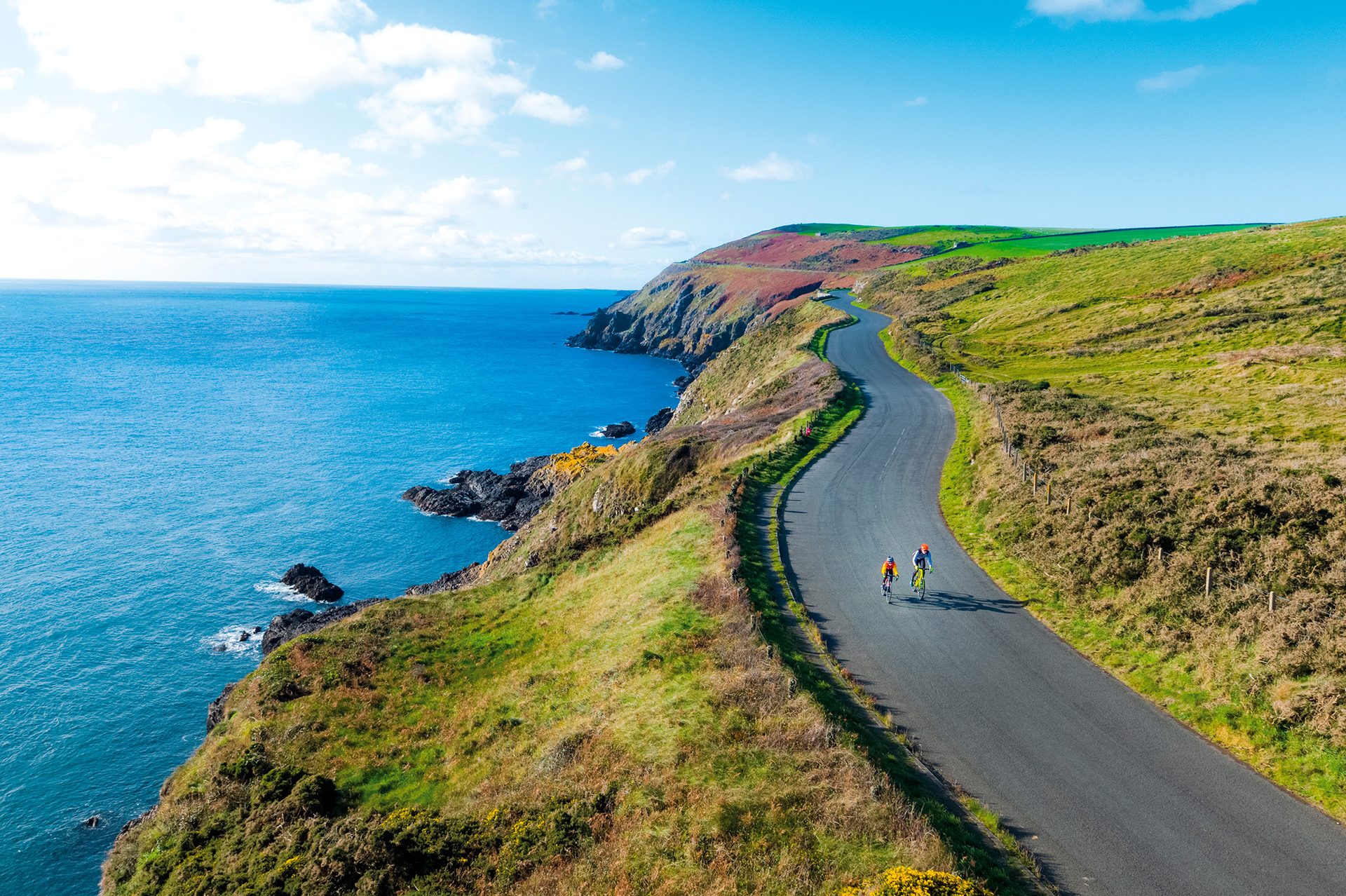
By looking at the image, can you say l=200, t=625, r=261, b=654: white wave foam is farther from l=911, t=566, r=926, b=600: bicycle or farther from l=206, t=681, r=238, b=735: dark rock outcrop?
l=911, t=566, r=926, b=600: bicycle

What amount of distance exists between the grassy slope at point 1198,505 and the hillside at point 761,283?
77.3m

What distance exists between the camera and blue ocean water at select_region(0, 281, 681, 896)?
30.7 metres

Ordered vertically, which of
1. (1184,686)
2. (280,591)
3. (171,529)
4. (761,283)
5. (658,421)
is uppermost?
(761,283)

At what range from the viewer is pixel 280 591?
46.4 metres

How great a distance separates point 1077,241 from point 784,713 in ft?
572

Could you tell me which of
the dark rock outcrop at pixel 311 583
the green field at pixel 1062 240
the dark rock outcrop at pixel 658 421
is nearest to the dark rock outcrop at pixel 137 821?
the dark rock outcrop at pixel 311 583

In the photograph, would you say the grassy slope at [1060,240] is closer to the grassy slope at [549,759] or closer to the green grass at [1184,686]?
the green grass at [1184,686]

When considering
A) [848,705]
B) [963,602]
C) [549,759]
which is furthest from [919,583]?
[549,759]

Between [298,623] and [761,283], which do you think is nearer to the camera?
[298,623]

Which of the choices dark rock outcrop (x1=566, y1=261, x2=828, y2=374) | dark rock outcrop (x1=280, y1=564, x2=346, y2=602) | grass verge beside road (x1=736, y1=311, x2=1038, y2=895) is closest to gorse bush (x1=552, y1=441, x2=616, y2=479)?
dark rock outcrop (x1=280, y1=564, x2=346, y2=602)

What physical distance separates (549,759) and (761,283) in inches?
5722

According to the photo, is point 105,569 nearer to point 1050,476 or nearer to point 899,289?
point 1050,476

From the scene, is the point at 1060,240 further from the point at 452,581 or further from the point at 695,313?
the point at 452,581

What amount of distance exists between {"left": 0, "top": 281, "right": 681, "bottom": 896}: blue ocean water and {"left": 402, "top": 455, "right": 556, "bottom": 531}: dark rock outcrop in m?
1.77
